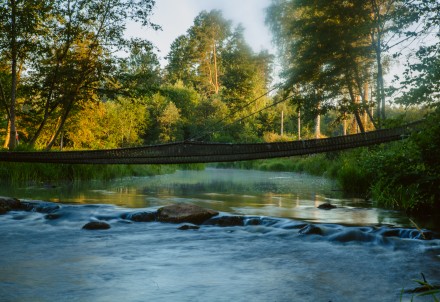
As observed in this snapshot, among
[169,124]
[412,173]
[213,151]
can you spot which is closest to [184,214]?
[213,151]

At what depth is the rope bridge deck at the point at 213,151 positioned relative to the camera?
4.86m

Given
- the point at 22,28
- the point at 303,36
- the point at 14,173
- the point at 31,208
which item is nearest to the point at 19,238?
the point at 31,208

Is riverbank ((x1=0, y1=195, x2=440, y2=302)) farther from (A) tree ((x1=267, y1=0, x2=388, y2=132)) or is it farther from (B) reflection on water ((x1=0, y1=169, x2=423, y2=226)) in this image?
(A) tree ((x1=267, y1=0, x2=388, y2=132))

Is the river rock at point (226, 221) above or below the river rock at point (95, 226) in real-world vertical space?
above

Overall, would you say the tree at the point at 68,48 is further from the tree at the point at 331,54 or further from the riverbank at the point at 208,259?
the riverbank at the point at 208,259

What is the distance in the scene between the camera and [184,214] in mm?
5094

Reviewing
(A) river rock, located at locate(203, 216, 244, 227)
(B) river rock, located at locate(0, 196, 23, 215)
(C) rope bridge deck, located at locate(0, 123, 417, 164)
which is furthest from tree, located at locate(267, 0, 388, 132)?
(B) river rock, located at locate(0, 196, 23, 215)

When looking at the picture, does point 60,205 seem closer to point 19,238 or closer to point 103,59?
point 19,238

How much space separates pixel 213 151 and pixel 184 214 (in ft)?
2.72

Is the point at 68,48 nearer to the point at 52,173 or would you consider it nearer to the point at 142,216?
the point at 52,173

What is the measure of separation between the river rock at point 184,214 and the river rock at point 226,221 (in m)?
0.11

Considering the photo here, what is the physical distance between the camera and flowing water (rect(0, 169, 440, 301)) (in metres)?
2.56

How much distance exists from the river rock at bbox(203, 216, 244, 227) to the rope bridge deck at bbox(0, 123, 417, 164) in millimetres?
731

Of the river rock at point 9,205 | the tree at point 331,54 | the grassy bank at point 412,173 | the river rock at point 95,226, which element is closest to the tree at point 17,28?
the river rock at point 9,205
